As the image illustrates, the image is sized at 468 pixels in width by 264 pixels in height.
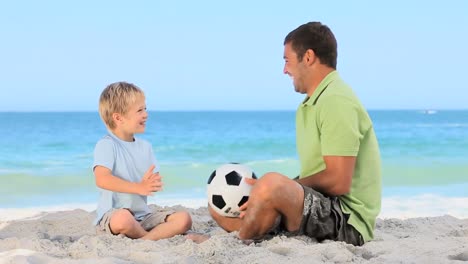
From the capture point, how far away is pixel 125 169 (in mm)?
4520

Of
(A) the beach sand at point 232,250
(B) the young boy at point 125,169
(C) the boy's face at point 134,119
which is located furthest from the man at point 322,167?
(C) the boy's face at point 134,119

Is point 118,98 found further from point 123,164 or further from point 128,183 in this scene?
point 128,183

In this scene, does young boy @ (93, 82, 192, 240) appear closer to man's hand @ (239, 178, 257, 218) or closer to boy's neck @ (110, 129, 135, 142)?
boy's neck @ (110, 129, 135, 142)

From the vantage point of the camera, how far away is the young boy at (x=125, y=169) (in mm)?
4406

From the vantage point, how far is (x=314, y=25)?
411 centimetres

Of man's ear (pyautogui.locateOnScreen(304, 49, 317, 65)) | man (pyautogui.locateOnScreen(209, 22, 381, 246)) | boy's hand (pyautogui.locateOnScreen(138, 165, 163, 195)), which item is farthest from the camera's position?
boy's hand (pyautogui.locateOnScreen(138, 165, 163, 195))

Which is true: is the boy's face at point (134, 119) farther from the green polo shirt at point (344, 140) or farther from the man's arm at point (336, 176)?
the man's arm at point (336, 176)

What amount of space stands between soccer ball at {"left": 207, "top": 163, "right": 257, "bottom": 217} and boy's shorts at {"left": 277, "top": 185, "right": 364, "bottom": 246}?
0.30 metres

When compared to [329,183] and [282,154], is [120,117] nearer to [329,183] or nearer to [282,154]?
[329,183]

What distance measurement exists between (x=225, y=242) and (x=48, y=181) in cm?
839

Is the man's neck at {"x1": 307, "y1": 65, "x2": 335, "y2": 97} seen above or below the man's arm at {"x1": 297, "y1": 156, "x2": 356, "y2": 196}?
above

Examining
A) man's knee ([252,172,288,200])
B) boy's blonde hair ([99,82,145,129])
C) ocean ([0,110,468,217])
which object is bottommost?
ocean ([0,110,468,217])

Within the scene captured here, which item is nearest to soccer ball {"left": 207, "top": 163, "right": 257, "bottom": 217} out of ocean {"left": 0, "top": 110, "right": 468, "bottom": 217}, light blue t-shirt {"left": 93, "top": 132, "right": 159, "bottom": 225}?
light blue t-shirt {"left": 93, "top": 132, "right": 159, "bottom": 225}

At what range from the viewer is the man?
3879 millimetres
